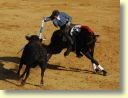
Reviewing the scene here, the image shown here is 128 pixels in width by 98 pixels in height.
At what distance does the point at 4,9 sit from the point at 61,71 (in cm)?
910

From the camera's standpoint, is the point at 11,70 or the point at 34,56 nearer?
the point at 34,56

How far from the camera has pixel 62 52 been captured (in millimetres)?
13992

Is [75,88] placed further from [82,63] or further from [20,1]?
[20,1]

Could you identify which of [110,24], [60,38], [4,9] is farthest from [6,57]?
[4,9]

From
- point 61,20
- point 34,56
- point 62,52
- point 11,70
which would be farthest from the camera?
point 62,52

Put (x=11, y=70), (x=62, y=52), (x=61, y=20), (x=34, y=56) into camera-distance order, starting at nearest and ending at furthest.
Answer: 1. (x=34, y=56)
2. (x=61, y=20)
3. (x=11, y=70)
4. (x=62, y=52)

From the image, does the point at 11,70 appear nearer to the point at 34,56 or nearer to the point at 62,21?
the point at 34,56

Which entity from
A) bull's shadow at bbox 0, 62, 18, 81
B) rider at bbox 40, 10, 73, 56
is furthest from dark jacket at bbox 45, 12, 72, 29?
bull's shadow at bbox 0, 62, 18, 81

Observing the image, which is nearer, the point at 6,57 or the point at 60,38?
the point at 60,38

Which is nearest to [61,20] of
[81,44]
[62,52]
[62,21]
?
[62,21]

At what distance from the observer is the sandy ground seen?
11.5 metres

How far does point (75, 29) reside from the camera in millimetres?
12242

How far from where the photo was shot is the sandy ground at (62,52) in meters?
11.5

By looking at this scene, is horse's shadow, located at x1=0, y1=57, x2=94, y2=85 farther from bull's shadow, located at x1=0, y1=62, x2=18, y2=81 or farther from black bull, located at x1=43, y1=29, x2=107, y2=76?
black bull, located at x1=43, y1=29, x2=107, y2=76
